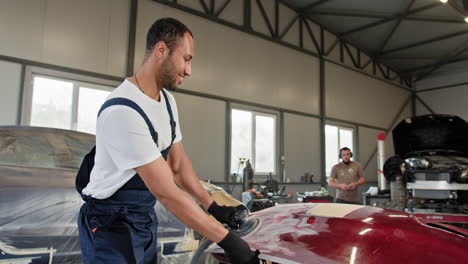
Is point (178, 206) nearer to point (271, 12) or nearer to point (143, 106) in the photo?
point (143, 106)

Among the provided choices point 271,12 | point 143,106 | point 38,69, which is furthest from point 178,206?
point 271,12

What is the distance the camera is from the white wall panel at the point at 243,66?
7673 millimetres

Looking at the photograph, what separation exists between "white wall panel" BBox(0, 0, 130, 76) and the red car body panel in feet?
17.7

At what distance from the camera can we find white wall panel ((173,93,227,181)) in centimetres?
751

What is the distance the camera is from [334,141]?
11305 millimetres

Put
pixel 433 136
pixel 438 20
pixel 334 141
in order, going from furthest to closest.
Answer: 1. pixel 334 141
2. pixel 438 20
3. pixel 433 136

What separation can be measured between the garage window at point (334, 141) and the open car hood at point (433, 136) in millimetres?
5786

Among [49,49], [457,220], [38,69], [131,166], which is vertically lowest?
[457,220]

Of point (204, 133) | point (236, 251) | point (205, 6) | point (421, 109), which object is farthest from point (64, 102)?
point (421, 109)

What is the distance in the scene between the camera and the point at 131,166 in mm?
1232

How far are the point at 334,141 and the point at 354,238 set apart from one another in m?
10.1

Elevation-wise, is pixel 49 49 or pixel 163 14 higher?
pixel 163 14

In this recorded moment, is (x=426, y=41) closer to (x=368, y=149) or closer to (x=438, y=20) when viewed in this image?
(x=438, y=20)

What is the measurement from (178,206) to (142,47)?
6.22 metres
